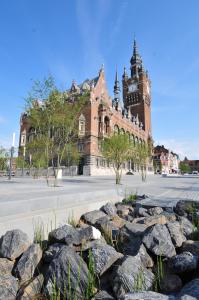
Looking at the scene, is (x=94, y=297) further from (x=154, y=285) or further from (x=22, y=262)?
(x=22, y=262)

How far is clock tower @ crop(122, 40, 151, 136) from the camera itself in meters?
72.8

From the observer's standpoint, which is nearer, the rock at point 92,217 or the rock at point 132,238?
the rock at point 132,238

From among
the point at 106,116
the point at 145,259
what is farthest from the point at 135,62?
the point at 145,259

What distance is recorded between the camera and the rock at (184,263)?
273cm

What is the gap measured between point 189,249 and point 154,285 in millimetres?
1027

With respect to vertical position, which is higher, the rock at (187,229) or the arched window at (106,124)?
the arched window at (106,124)

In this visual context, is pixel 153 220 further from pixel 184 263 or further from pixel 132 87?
pixel 132 87

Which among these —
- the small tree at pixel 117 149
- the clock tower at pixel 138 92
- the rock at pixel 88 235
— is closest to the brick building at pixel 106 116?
the clock tower at pixel 138 92

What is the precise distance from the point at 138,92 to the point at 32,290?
75.9 m

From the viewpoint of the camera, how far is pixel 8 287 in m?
2.51

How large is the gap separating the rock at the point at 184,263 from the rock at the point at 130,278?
0.39 m

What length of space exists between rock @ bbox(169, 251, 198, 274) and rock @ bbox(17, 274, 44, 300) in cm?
179

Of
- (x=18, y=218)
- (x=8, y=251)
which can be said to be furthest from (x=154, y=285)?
(x=18, y=218)

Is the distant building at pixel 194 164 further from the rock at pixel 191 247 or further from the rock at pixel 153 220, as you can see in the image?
the rock at pixel 191 247
